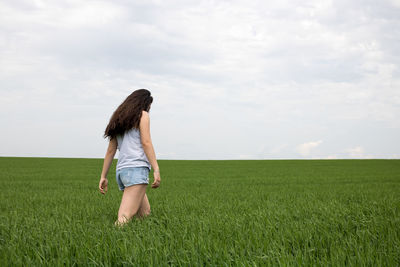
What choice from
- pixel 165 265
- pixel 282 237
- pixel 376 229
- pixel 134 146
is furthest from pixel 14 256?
pixel 376 229

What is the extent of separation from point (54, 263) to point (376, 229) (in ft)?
13.6

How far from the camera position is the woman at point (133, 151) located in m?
4.48

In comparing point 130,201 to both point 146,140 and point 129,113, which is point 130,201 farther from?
point 129,113

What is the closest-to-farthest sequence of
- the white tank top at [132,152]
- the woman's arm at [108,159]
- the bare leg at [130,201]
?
the bare leg at [130,201], the white tank top at [132,152], the woman's arm at [108,159]

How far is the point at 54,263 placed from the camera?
282cm

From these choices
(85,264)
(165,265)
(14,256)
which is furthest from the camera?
(14,256)

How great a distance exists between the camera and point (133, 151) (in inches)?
181

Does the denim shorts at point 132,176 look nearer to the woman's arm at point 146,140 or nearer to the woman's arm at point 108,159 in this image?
the woman's arm at point 146,140

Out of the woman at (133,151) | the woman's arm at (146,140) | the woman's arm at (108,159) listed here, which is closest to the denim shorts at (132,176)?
the woman at (133,151)

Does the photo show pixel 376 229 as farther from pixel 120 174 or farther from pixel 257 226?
pixel 120 174

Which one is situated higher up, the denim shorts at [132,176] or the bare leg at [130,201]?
the denim shorts at [132,176]

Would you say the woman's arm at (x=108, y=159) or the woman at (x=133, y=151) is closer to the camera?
the woman at (x=133, y=151)

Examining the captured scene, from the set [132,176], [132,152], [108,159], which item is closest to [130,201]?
[132,176]

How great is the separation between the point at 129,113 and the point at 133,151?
557 mm
